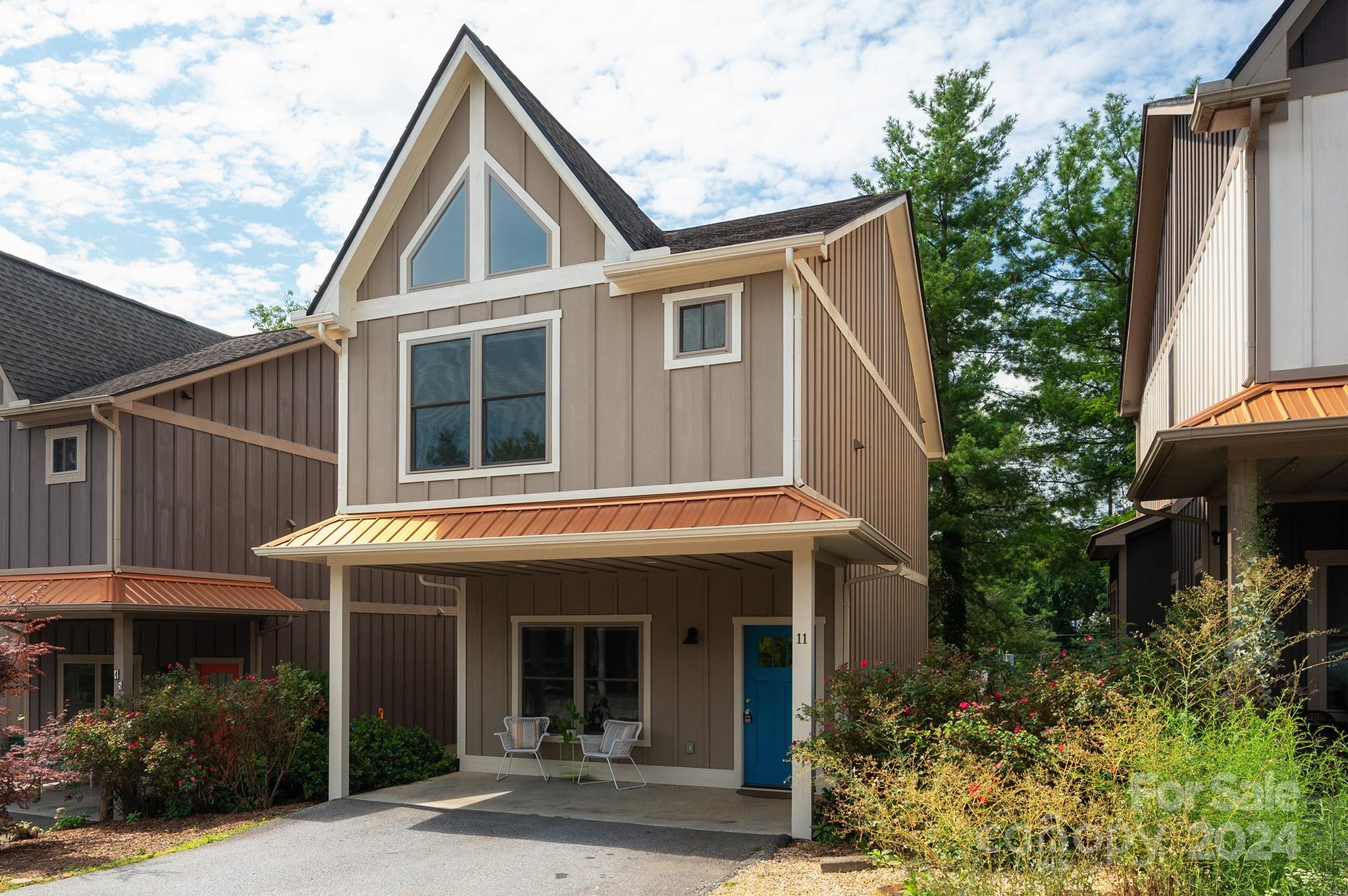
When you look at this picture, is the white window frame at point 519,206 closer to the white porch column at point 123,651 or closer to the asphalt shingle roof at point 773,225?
the asphalt shingle roof at point 773,225

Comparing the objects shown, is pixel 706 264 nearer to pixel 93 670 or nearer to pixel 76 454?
pixel 76 454

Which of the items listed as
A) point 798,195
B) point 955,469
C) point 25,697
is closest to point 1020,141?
point 798,195

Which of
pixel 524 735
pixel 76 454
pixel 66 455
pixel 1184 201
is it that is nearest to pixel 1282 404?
pixel 1184 201

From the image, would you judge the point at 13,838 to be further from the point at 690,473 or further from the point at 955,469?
the point at 955,469

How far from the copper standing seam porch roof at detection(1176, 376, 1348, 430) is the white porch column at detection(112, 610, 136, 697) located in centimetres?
1306

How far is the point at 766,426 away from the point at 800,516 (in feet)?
4.26

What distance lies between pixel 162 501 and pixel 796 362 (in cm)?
997

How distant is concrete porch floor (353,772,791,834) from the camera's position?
1008cm

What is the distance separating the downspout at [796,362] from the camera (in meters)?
10.1

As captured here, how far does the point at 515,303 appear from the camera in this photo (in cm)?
1174

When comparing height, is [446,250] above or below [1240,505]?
above

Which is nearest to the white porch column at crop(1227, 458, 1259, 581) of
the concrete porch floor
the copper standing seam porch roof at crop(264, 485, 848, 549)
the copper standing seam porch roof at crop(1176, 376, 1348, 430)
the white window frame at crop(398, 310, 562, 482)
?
the copper standing seam porch roof at crop(1176, 376, 1348, 430)

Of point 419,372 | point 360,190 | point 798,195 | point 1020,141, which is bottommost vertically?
point 419,372

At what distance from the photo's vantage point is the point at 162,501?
14.8m
